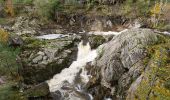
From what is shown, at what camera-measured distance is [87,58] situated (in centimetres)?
5259

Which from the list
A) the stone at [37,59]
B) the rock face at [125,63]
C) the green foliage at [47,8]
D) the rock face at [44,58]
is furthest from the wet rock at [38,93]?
the green foliage at [47,8]

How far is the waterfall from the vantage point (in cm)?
4603

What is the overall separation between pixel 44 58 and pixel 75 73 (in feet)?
19.6

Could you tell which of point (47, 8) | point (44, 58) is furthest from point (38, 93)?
point (47, 8)

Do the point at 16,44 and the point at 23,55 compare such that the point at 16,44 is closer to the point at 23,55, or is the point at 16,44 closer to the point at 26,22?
the point at 23,55

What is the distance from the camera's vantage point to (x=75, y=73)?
161 feet

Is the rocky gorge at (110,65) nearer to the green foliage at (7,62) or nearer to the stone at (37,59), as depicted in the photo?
the stone at (37,59)

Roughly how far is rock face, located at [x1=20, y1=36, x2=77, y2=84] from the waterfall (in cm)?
97

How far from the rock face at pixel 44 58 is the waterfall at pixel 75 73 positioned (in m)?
0.97

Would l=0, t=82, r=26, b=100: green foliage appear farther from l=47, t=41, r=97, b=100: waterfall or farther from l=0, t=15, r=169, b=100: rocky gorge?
l=47, t=41, r=97, b=100: waterfall

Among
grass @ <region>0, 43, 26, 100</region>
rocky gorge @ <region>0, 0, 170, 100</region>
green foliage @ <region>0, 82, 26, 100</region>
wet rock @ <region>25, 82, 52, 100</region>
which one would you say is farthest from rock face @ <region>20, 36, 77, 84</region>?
green foliage @ <region>0, 82, 26, 100</region>

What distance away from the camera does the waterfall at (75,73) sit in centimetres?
4603

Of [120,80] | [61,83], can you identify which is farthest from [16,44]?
[120,80]

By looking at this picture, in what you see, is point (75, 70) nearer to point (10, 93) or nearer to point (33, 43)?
point (33, 43)
